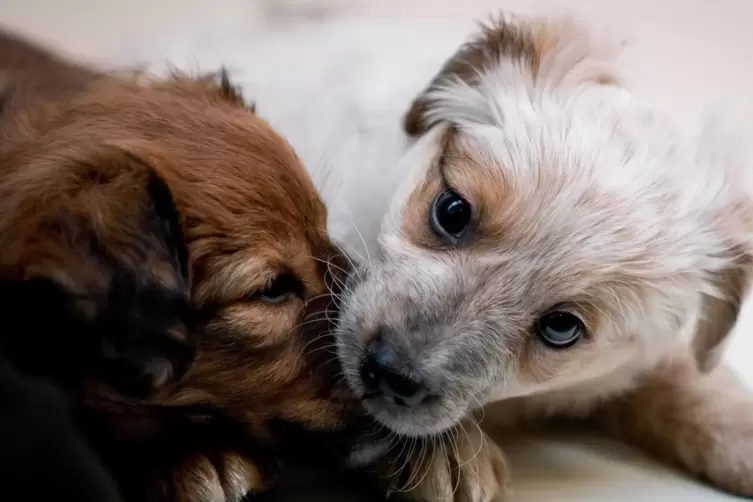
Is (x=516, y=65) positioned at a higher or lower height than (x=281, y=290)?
higher

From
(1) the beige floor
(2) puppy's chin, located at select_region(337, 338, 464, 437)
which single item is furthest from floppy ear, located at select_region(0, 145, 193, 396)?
(1) the beige floor

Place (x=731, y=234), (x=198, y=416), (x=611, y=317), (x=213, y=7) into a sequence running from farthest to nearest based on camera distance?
(x=213, y=7) < (x=731, y=234) < (x=611, y=317) < (x=198, y=416)

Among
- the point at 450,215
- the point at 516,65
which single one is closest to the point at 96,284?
the point at 450,215

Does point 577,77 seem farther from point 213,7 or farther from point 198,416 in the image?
point 213,7

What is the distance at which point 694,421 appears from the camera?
1396 mm

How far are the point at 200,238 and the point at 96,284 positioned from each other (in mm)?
172

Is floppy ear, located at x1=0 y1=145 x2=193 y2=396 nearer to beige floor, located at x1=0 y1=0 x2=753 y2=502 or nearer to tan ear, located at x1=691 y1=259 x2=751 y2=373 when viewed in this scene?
beige floor, located at x1=0 y1=0 x2=753 y2=502

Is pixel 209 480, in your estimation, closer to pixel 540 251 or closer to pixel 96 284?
pixel 96 284

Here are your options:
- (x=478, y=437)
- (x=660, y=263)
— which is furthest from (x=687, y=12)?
(x=478, y=437)

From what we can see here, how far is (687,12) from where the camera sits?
2.49 metres

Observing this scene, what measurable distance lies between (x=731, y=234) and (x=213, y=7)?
151 cm

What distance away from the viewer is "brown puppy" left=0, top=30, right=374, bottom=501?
91 centimetres

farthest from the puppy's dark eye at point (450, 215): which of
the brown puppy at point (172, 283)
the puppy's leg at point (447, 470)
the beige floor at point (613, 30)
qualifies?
the beige floor at point (613, 30)

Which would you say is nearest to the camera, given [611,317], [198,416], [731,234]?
[198,416]
